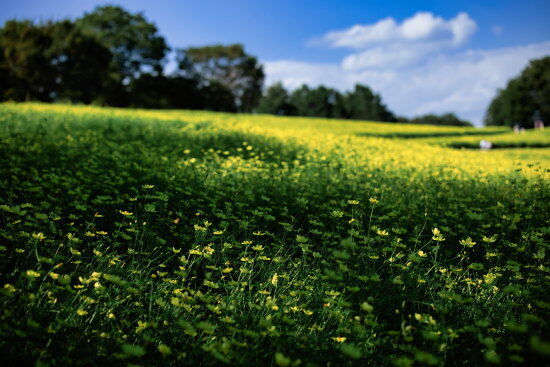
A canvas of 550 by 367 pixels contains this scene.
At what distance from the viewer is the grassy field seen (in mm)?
2197

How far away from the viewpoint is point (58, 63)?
32.6 meters

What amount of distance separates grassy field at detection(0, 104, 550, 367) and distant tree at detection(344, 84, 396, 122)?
201 ft

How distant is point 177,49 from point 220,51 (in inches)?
279

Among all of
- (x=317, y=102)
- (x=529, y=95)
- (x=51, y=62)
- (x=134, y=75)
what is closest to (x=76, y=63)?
(x=51, y=62)

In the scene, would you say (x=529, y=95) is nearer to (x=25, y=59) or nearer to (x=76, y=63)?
(x=76, y=63)

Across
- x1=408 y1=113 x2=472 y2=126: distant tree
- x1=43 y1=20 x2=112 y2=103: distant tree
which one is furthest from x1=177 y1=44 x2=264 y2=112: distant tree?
x1=408 y1=113 x2=472 y2=126: distant tree

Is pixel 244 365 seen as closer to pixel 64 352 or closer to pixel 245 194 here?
pixel 64 352

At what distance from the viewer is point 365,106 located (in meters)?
66.1

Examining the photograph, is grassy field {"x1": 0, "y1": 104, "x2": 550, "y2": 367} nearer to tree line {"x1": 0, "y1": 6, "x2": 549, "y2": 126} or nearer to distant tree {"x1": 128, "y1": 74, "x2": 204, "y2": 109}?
tree line {"x1": 0, "y1": 6, "x2": 549, "y2": 126}

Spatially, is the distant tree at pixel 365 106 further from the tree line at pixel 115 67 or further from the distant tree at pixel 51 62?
the distant tree at pixel 51 62

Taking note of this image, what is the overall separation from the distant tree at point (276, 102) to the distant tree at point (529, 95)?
39462 mm

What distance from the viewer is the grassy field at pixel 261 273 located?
220 cm

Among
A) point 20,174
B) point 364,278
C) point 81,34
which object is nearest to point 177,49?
A: point 81,34

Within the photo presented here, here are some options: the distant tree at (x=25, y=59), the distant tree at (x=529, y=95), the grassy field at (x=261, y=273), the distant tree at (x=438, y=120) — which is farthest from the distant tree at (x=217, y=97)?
the distant tree at (x=438, y=120)
